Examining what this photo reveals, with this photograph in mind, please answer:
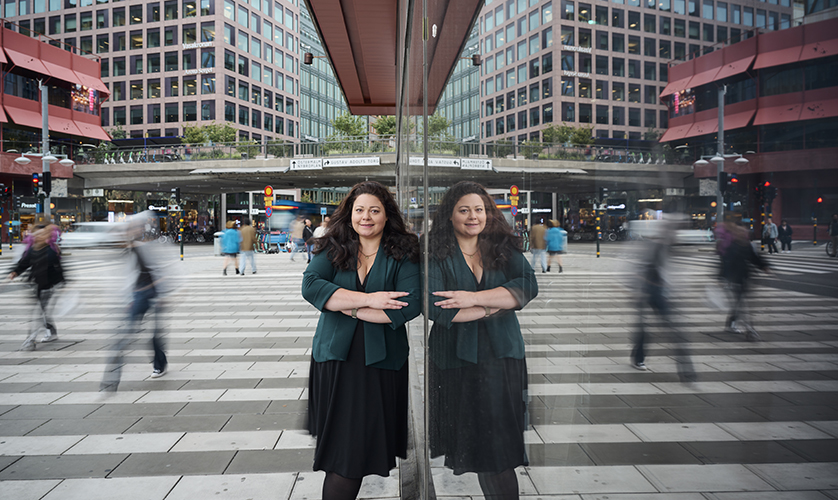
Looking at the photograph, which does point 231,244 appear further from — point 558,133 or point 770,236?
point 770,236

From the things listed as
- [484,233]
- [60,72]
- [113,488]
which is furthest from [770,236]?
[60,72]

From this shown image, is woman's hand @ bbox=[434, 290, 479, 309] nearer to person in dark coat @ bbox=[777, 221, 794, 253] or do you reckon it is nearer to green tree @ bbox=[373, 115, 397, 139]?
person in dark coat @ bbox=[777, 221, 794, 253]

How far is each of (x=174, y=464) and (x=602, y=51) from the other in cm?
376

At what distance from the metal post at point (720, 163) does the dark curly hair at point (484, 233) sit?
2.25ft

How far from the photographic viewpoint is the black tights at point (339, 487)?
2.51 metres

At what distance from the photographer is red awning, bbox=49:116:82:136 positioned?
39.0m

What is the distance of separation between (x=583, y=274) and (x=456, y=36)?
4.35ft

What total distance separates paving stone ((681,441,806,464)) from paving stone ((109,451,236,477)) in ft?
11.3

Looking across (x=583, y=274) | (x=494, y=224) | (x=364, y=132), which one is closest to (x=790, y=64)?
(x=583, y=274)

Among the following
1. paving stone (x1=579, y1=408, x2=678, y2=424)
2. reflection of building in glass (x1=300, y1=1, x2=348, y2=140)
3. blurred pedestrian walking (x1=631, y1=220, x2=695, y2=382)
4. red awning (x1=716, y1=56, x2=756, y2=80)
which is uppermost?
reflection of building in glass (x1=300, y1=1, x2=348, y2=140)

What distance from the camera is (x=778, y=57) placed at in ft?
2.15

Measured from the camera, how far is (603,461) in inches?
38.7

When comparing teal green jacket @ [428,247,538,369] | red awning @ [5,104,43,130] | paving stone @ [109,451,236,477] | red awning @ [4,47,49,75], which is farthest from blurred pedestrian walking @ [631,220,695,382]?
red awning @ [5,104,43,130]

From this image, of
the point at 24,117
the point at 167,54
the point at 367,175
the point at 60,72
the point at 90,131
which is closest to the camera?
the point at 367,175
